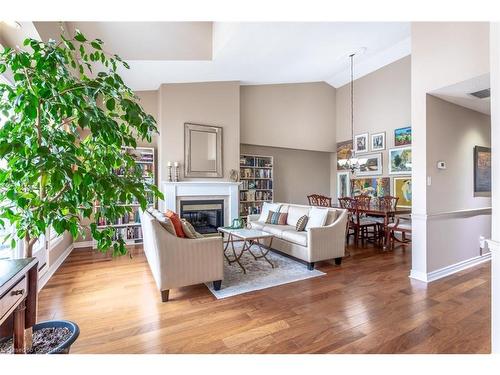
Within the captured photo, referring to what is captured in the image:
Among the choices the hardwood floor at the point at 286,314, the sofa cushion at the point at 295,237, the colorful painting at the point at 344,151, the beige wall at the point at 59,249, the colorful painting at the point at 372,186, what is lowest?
the hardwood floor at the point at 286,314

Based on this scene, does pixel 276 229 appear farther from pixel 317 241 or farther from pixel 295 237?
pixel 317 241

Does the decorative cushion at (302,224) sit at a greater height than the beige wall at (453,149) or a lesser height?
lesser

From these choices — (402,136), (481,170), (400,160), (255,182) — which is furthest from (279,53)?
(481,170)

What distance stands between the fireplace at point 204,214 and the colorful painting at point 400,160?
3842 mm

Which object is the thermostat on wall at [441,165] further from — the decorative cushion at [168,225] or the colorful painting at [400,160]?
the decorative cushion at [168,225]

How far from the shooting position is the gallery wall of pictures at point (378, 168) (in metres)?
5.47

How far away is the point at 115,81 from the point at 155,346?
1.79 metres

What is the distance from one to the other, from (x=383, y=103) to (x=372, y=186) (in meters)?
1.94

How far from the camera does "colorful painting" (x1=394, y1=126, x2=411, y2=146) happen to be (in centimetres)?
541

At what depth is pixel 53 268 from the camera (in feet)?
11.6

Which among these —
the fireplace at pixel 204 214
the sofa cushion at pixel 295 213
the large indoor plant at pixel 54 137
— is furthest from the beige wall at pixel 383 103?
the large indoor plant at pixel 54 137

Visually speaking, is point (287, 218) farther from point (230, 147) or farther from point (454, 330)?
point (454, 330)

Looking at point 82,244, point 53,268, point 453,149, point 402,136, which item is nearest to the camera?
point 453,149

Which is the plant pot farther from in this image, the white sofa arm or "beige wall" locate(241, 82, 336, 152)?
"beige wall" locate(241, 82, 336, 152)
